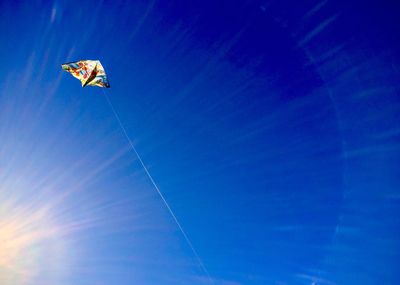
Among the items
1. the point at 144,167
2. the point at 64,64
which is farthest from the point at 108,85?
the point at 144,167

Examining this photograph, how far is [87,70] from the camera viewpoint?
8.78 meters

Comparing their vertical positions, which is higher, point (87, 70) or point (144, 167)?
point (87, 70)

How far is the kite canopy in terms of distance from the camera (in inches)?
346

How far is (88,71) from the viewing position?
8.80 m

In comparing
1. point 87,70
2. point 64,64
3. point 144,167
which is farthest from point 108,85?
point 144,167

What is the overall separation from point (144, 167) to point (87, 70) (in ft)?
10.4

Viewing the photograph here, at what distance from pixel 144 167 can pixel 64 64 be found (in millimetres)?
3577

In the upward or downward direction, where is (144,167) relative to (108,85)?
downward

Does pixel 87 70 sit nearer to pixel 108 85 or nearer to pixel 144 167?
pixel 108 85

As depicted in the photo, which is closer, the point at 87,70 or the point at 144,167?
the point at 87,70

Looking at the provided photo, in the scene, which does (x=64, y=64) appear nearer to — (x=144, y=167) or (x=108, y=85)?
(x=108, y=85)

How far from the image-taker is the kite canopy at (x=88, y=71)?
8789mm

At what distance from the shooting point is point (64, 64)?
878 cm

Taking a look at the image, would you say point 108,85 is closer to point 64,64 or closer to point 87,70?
point 87,70
